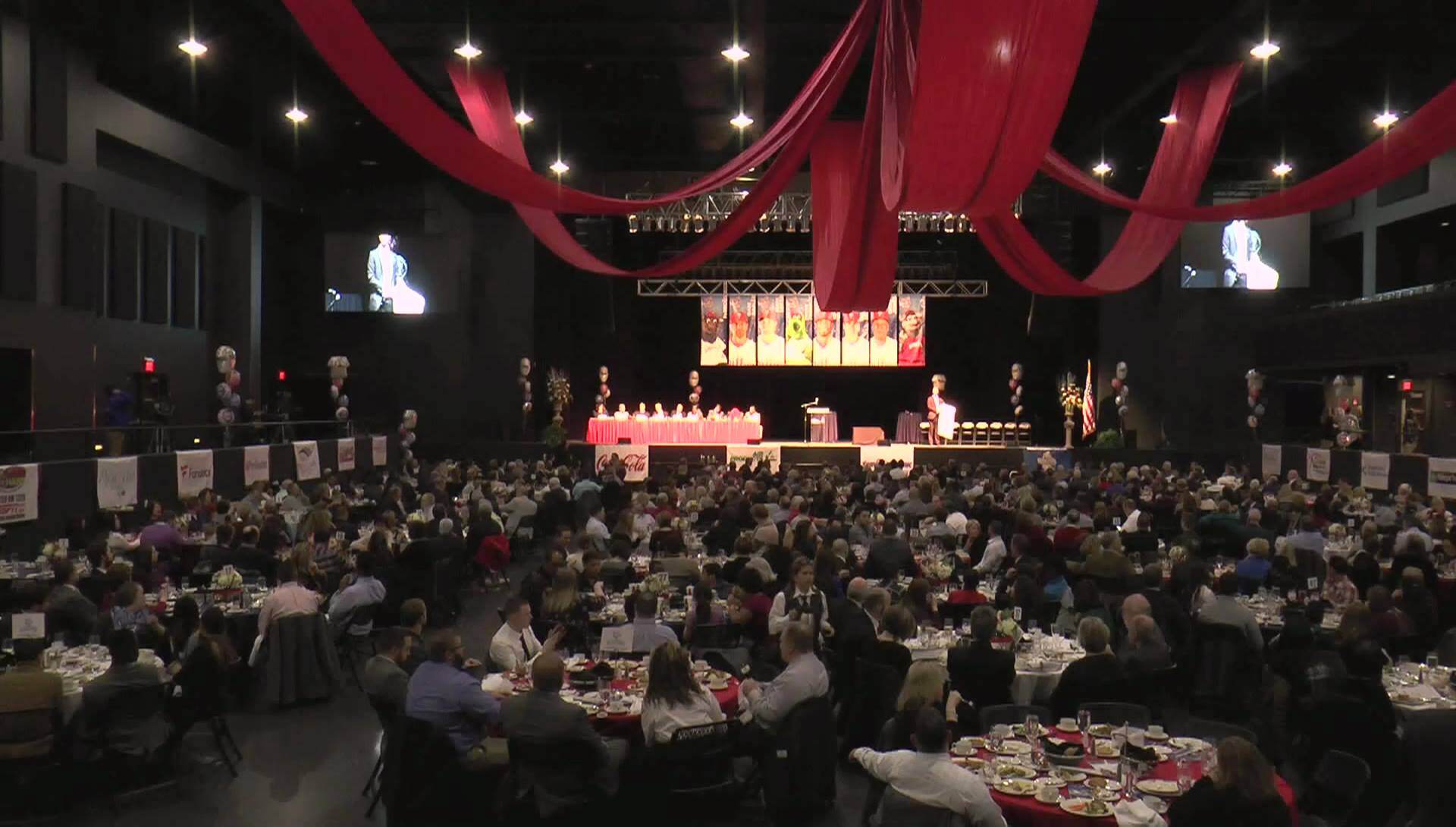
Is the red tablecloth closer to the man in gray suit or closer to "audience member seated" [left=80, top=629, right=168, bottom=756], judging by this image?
"audience member seated" [left=80, top=629, right=168, bottom=756]

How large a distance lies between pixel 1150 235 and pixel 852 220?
9.76 feet

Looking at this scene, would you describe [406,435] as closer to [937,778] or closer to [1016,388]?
[1016,388]

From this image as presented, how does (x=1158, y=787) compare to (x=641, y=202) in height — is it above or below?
below

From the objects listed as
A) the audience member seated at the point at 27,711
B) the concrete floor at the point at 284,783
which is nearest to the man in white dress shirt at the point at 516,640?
the concrete floor at the point at 284,783

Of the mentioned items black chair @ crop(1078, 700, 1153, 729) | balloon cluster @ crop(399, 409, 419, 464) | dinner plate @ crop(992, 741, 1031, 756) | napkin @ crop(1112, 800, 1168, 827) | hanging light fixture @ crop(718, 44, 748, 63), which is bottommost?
dinner plate @ crop(992, 741, 1031, 756)

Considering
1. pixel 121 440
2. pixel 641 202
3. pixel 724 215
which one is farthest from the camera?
pixel 724 215

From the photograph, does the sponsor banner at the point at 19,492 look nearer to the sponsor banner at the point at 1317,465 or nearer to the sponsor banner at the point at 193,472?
the sponsor banner at the point at 193,472

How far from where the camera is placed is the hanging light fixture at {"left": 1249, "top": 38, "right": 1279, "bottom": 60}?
464 inches

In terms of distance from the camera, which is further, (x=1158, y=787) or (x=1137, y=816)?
(x=1158, y=787)

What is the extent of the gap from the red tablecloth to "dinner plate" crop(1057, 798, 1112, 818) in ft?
54.9

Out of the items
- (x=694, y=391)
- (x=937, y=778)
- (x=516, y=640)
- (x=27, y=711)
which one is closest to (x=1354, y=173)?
(x=937, y=778)

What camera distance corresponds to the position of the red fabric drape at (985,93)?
433 centimetres

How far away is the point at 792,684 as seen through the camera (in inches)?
203

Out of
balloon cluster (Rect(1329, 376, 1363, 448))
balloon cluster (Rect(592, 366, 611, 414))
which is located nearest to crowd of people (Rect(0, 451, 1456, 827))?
balloon cluster (Rect(1329, 376, 1363, 448))
